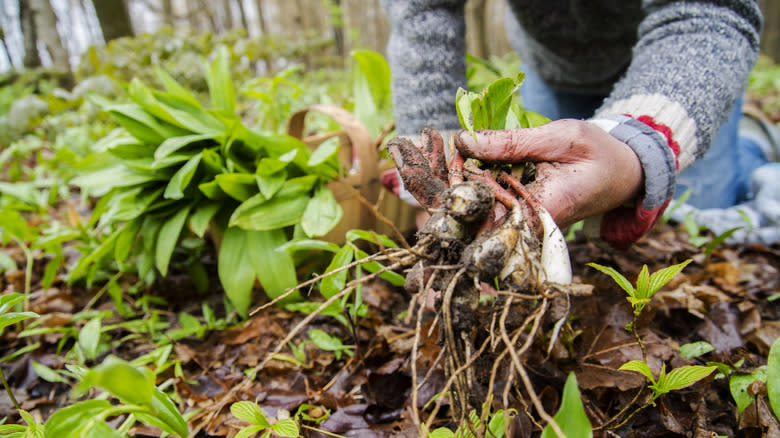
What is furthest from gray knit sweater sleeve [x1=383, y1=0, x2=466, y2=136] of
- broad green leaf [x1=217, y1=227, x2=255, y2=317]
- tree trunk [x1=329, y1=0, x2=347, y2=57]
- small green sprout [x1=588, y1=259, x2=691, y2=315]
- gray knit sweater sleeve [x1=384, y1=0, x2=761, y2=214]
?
tree trunk [x1=329, y1=0, x2=347, y2=57]

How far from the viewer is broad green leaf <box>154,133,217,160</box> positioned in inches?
52.3

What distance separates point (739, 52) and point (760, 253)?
90 centimetres

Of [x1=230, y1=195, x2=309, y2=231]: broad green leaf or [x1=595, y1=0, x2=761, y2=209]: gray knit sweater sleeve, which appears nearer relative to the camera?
[x1=595, y1=0, x2=761, y2=209]: gray knit sweater sleeve

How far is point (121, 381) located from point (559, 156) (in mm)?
832

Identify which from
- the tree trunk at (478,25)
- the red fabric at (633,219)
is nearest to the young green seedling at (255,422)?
the red fabric at (633,219)

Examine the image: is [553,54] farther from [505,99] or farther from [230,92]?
[230,92]

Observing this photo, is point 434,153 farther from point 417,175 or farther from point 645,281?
point 645,281

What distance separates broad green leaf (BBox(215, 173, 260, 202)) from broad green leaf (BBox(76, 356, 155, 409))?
80 cm

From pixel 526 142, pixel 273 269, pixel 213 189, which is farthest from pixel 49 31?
pixel 526 142

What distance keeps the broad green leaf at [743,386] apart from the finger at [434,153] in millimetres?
782

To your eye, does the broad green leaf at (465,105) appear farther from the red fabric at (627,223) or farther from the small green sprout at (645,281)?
the red fabric at (627,223)

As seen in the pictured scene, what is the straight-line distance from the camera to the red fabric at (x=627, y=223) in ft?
3.42

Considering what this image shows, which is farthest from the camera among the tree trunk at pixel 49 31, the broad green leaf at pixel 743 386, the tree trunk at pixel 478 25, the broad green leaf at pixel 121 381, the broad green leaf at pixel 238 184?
the tree trunk at pixel 478 25

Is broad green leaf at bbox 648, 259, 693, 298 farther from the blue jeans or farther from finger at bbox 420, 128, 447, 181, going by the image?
the blue jeans
